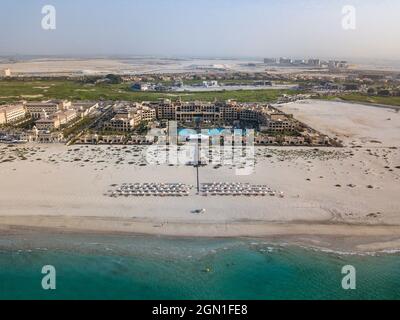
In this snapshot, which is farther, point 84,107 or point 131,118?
point 84,107

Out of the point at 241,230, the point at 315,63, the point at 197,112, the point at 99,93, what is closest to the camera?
the point at 241,230

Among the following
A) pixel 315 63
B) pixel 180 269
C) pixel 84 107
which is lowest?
pixel 180 269

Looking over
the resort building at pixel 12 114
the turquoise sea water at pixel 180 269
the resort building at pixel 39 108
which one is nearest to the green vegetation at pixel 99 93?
the resort building at pixel 39 108

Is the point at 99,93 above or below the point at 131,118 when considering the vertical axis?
above

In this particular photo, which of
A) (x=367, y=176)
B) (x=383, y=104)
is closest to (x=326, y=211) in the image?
(x=367, y=176)

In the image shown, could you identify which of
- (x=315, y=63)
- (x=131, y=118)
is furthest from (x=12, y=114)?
(x=315, y=63)

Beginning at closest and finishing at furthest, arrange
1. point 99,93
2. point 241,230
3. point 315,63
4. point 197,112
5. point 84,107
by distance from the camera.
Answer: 1. point 241,230
2. point 197,112
3. point 84,107
4. point 99,93
5. point 315,63

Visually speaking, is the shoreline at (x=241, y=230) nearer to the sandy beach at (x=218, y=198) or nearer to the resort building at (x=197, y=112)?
the sandy beach at (x=218, y=198)

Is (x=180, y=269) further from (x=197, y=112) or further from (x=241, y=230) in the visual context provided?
(x=197, y=112)
